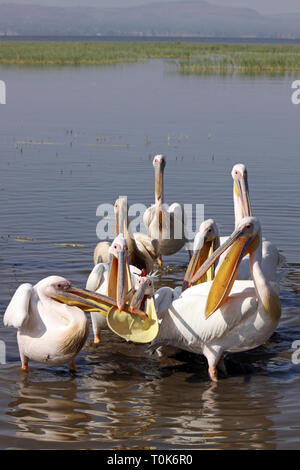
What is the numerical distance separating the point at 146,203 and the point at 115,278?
5.44 meters

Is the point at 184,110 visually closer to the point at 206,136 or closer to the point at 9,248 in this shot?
the point at 206,136

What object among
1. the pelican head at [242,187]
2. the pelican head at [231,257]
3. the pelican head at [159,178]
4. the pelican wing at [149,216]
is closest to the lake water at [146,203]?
the pelican wing at [149,216]

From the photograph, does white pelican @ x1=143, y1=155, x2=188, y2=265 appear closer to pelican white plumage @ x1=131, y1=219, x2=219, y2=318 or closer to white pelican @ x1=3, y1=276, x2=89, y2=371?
pelican white plumage @ x1=131, y1=219, x2=219, y2=318

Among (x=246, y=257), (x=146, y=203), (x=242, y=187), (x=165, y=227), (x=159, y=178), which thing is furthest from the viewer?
(x=146, y=203)

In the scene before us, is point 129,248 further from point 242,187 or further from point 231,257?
point 231,257

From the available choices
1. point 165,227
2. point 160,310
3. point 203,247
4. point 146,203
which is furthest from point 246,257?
point 146,203

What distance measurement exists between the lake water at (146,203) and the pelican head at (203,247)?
0.74 metres

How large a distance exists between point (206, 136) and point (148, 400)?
A: 12.8 meters

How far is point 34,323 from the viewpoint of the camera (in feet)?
20.2

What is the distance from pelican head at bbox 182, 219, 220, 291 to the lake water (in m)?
0.74

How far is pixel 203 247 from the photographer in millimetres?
7375

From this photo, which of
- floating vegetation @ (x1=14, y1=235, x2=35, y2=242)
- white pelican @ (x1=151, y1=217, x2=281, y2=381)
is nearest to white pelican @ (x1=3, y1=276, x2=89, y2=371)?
white pelican @ (x1=151, y1=217, x2=281, y2=381)

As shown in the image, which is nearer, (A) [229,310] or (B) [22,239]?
(A) [229,310]

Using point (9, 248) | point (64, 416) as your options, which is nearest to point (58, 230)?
point (9, 248)
